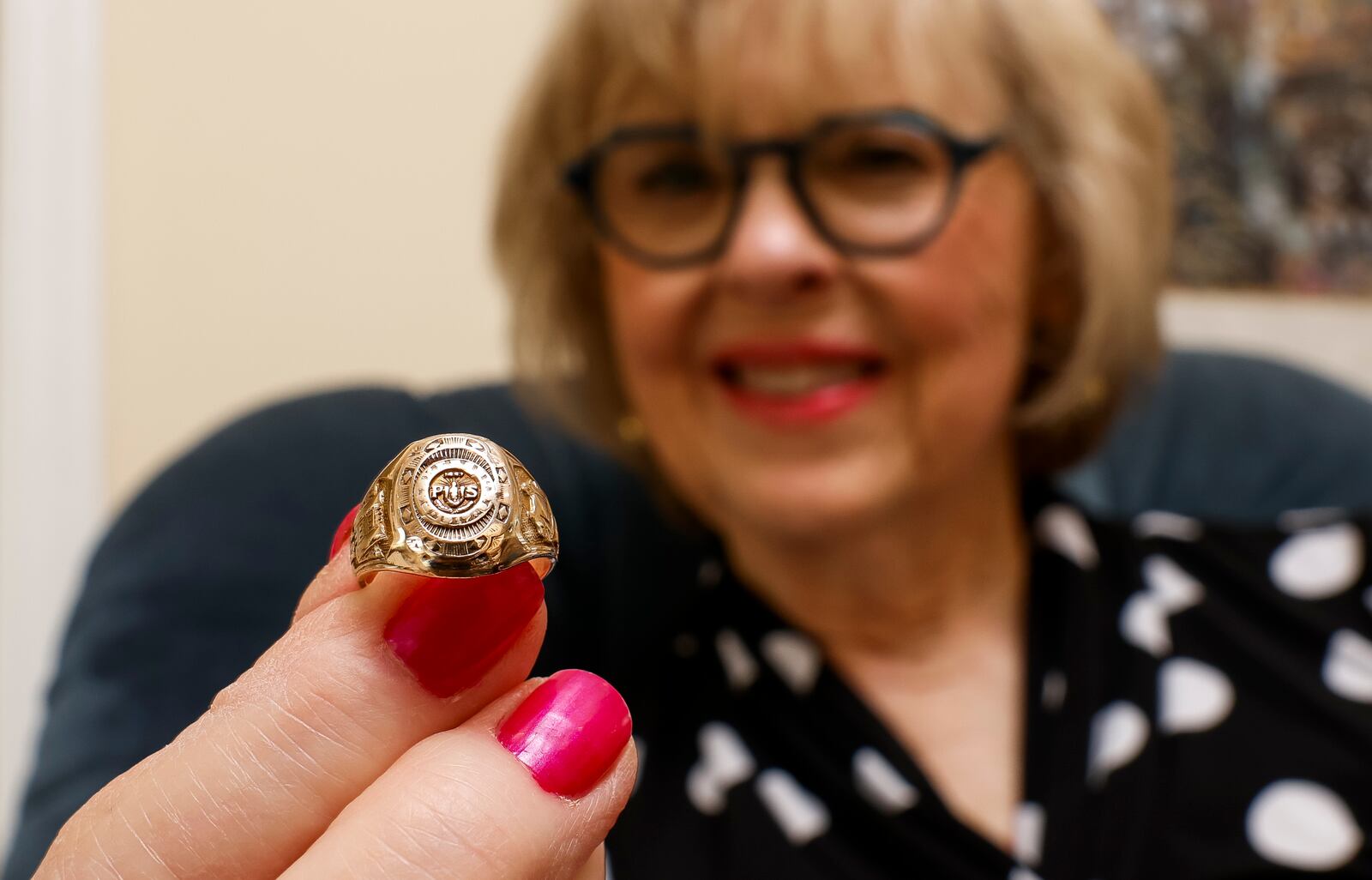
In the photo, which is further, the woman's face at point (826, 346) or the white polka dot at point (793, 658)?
the white polka dot at point (793, 658)

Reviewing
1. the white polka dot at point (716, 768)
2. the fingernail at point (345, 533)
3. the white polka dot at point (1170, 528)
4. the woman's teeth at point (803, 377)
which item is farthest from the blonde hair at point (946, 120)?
the fingernail at point (345, 533)

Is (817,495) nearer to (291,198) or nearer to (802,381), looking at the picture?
(802,381)

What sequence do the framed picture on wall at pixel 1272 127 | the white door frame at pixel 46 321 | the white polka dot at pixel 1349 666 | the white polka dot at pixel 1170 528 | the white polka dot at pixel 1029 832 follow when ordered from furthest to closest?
the framed picture on wall at pixel 1272 127 → the white door frame at pixel 46 321 → the white polka dot at pixel 1170 528 → the white polka dot at pixel 1349 666 → the white polka dot at pixel 1029 832

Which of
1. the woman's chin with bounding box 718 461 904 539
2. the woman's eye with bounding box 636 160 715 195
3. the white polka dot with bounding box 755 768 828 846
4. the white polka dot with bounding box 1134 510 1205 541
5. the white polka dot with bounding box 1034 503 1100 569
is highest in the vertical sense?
the woman's eye with bounding box 636 160 715 195

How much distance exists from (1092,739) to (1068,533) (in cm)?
24

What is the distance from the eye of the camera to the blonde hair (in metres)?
0.75

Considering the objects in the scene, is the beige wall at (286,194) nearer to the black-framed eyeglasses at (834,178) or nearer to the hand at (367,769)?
the black-framed eyeglasses at (834,178)

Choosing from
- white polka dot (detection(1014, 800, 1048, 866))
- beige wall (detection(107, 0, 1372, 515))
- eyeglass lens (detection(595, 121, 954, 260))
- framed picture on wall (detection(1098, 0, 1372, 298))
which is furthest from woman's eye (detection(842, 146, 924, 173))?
framed picture on wall (detection(1098, 0, 1372, 298))

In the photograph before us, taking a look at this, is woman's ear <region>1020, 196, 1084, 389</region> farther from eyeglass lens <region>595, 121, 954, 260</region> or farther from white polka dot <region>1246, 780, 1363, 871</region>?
white polka dot <region>1246, 780, 1363, 871</region>

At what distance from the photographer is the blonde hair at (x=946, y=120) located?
29.7 inches

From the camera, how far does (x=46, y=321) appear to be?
1201 millimetres

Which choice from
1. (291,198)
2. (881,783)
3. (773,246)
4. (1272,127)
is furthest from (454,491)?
(1272,127)

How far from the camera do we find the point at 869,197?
77cm

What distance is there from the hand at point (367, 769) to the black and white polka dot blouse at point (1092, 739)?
0.39m
